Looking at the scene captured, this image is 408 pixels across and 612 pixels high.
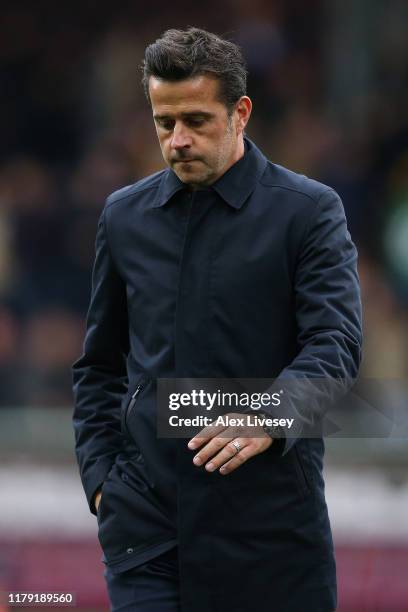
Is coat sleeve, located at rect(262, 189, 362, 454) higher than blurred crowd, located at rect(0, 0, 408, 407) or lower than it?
lower

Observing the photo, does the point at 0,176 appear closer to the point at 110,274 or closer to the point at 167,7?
the point at 167,7

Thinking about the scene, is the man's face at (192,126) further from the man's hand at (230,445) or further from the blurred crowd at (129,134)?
the blurred crowd at (129,134)

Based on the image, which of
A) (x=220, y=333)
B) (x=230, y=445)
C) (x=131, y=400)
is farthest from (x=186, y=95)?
(x=230, y=445)

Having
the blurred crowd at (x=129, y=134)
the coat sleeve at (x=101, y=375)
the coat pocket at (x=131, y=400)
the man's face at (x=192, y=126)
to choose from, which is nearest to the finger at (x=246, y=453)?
the coat pocket at (x=131, y=400)

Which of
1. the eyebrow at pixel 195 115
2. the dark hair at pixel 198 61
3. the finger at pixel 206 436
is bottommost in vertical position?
the finger at pixel 206 436

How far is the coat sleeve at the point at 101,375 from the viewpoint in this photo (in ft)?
10.6

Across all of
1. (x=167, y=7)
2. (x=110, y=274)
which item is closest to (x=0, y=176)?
(x=167, y=7)

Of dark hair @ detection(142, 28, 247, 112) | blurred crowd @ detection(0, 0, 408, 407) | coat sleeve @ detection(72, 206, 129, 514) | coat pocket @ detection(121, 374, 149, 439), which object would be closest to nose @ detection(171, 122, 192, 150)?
dark hair @ detection(142, 28, 247, 112)

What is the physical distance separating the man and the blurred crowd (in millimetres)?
3405

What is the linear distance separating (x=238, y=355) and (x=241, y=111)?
0.58 meters

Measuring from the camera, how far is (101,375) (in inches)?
132

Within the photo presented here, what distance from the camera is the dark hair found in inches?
119

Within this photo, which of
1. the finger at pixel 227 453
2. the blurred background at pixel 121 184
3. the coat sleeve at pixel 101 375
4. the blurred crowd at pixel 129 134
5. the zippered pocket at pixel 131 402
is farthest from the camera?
the blurred crowd at pixel 129 134

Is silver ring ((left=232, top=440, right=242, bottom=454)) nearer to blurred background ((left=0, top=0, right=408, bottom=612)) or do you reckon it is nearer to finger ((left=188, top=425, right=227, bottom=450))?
finger ((left=188, top=425, right=227, bottom=450))
